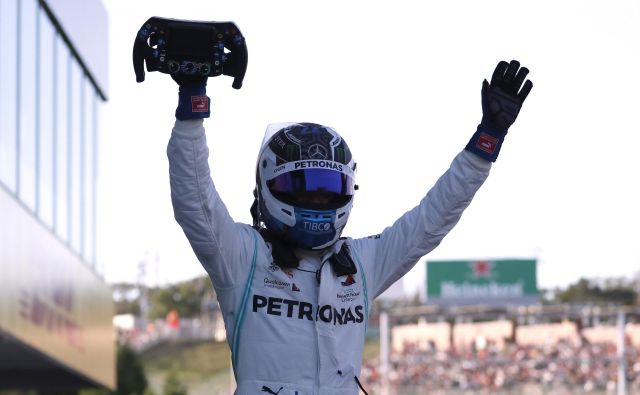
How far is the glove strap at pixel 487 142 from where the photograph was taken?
617cm

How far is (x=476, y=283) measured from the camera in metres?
77.3

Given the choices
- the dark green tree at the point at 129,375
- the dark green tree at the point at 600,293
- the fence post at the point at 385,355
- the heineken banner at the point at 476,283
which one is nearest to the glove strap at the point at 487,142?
the dark green tree at the point at 129,375

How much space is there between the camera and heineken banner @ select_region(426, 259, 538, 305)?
76562mm

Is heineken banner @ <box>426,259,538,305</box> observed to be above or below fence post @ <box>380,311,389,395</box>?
above

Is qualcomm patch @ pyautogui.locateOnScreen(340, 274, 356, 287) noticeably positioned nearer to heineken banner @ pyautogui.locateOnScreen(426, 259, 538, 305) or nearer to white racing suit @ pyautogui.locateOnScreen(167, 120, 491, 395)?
white racing suit @ pyautogui.locateOnScreen(167, 120, 491, 395)

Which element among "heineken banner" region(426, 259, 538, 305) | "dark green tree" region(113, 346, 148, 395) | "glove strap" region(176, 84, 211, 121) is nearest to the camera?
"glove strap" region(176, 84, 211, 121)

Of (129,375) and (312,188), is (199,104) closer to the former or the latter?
(312,188)

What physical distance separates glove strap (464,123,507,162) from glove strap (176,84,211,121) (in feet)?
3.71

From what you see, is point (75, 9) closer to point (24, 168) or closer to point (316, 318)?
point (24, 168)

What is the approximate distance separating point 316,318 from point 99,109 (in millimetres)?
29993

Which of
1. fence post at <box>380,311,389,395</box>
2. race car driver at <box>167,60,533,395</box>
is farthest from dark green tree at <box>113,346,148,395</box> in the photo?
race car driver at <box>167,60,533,395</box>

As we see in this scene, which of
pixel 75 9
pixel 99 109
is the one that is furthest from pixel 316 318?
pixel 99 109

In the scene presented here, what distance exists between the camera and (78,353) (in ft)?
98.5

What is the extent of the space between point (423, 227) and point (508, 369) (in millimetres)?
73151
